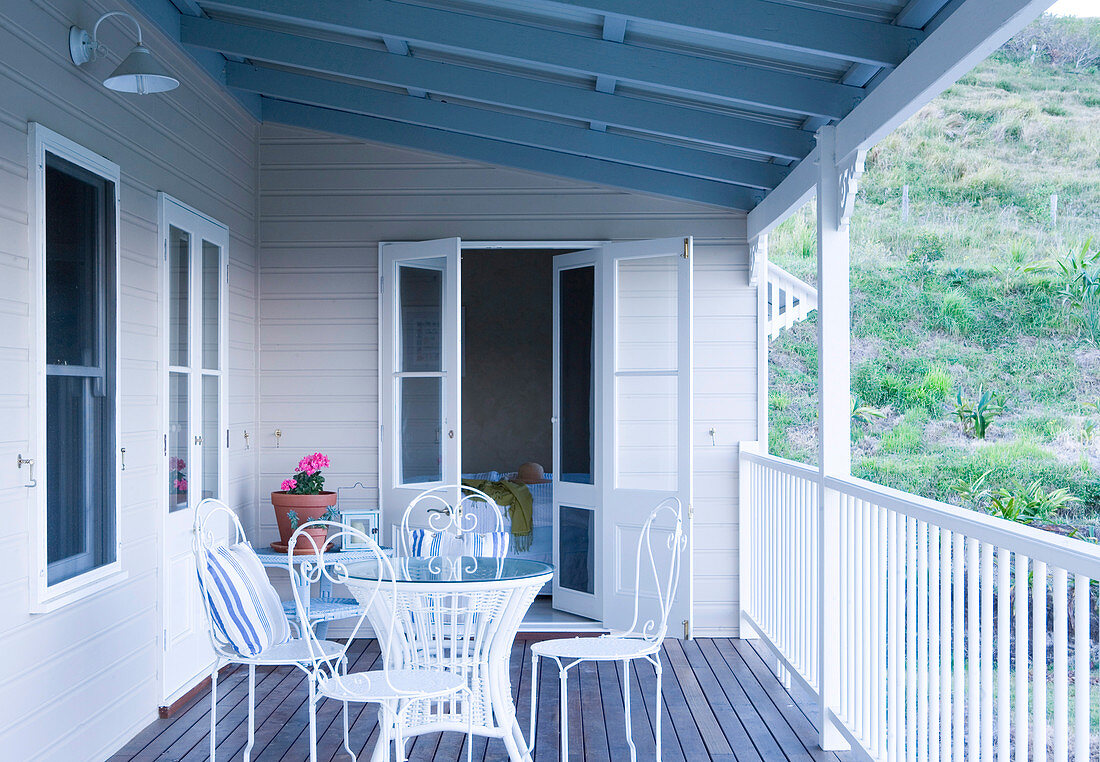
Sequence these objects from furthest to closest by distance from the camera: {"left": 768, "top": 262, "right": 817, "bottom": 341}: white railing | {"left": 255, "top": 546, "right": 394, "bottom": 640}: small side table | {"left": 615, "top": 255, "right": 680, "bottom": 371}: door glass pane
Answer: {"left": 768, "top": 262, "right": 817, "bottom": 341}: white railing
{"left": 615, "top": 255, "right": 680, "bottom": 371}: door glass pane
{"left": 255, "top": 546, "right": 394, "bottom": 640}: small side table

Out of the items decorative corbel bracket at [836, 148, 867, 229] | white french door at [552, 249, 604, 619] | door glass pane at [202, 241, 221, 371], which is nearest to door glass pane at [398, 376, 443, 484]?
white french door at [552, 249, 604, 619]

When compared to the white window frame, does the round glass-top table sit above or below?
below

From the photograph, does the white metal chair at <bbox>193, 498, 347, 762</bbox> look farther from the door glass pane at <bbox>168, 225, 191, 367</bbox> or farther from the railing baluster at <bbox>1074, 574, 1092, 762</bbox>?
the railing baluster at <bbox>1074, 574, 1092, 762</bbox>

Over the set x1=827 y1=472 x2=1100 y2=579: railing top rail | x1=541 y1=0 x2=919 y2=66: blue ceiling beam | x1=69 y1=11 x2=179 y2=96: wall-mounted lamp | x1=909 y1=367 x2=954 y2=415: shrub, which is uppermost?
x1=541 y1=0 x2=919 y2=66: blue ceiling beam

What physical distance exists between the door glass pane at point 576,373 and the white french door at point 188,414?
2.19m

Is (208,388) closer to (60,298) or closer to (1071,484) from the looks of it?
(60,298)

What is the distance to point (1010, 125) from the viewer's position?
12.7m

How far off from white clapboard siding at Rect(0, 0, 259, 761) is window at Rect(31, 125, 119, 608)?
8 centimetres

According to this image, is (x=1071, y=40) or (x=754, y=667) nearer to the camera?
(x=754, y=667)

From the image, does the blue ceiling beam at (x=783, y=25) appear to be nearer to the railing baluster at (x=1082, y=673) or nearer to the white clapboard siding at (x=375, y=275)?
the railing baluster at (x=1082, y=673)

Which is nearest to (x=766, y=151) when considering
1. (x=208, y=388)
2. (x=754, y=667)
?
(x=754, y=667)

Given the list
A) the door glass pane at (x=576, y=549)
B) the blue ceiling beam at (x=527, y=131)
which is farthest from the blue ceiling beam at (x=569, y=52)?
the door glass pane at (x=576, y=549)

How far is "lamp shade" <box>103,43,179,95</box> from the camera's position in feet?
11.7

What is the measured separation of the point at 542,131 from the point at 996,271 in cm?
875
